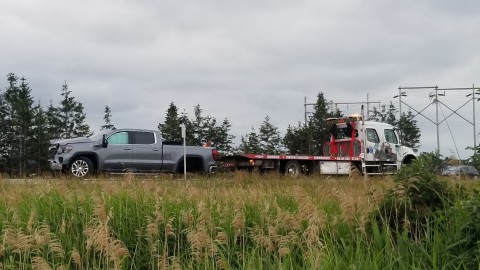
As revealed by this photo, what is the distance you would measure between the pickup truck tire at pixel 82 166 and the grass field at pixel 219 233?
1221cm

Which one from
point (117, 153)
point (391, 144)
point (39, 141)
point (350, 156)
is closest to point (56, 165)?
point (117, 153)

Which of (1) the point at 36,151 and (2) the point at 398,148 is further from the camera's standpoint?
(1) the point at 36,151

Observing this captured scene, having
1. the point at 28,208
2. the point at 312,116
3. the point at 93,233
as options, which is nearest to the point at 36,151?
the point at 312,116

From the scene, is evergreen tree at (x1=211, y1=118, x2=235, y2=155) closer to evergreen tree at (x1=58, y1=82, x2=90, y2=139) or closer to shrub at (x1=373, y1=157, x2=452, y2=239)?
evergreen tree at (x1=58, y1=82, x2=90, y2=139)

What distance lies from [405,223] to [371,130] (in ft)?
72.0

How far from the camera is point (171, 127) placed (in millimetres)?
52469

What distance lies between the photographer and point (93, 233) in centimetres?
530

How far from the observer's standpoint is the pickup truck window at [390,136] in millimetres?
27453

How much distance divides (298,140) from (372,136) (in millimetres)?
30178

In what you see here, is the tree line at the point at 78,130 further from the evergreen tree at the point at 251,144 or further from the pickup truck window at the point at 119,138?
the pickup truck window at the point at 119,138

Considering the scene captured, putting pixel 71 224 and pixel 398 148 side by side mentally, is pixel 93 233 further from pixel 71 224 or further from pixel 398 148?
pixel 398 148

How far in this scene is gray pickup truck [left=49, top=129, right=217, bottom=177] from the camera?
2130 centimetres

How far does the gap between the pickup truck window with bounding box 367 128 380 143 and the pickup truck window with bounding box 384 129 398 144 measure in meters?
0.50

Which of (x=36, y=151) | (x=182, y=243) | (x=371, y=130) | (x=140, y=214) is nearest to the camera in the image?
(x=182, y=243)
